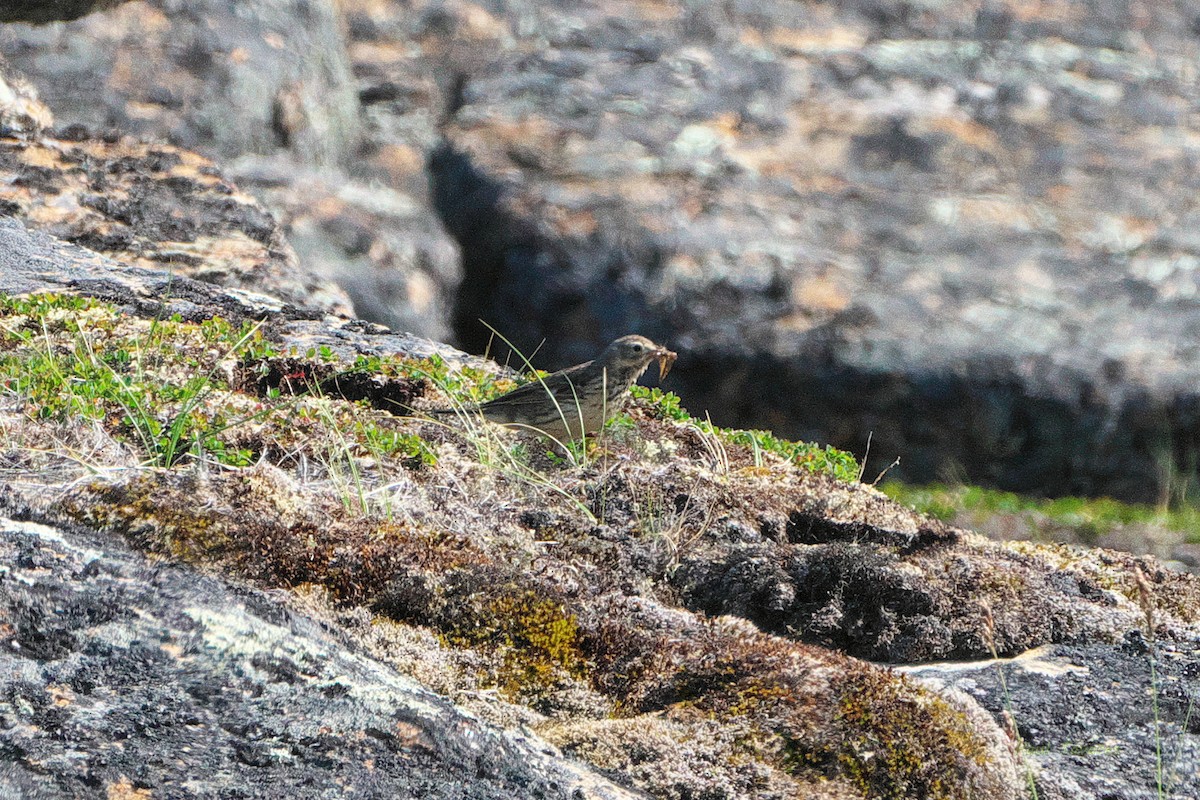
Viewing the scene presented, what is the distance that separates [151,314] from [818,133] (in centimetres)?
656

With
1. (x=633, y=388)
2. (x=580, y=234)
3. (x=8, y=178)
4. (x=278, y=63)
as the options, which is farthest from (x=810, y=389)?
(x=8, y=178)

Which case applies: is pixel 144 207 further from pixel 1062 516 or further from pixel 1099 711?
pixel 1062 516

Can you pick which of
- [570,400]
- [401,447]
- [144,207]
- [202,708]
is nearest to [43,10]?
[144,207]

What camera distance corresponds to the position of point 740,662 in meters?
3.36

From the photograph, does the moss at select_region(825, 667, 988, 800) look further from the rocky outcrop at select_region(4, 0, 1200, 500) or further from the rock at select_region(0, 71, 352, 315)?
the rocky outcrop at select_region(4, 0, 1200, 500)

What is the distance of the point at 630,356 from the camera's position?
20.3 feet

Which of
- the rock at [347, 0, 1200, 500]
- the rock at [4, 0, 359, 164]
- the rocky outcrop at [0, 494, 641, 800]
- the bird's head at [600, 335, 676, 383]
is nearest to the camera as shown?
the rocky outcrop at [0, 494, 641, 800]

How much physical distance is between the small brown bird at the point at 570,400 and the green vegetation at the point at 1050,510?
15.5 ft

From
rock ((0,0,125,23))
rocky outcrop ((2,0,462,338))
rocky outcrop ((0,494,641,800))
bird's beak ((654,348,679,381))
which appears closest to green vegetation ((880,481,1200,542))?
rocky outcrop ((2,0,462,338))

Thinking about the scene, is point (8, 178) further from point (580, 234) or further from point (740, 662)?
point (740, 662)

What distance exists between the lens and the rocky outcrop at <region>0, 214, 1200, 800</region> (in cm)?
274

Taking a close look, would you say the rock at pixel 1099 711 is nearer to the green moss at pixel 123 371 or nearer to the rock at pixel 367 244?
the green moss at pixel 123 371

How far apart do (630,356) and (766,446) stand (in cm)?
79

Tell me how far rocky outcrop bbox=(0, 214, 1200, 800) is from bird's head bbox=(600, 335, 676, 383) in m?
0.39
